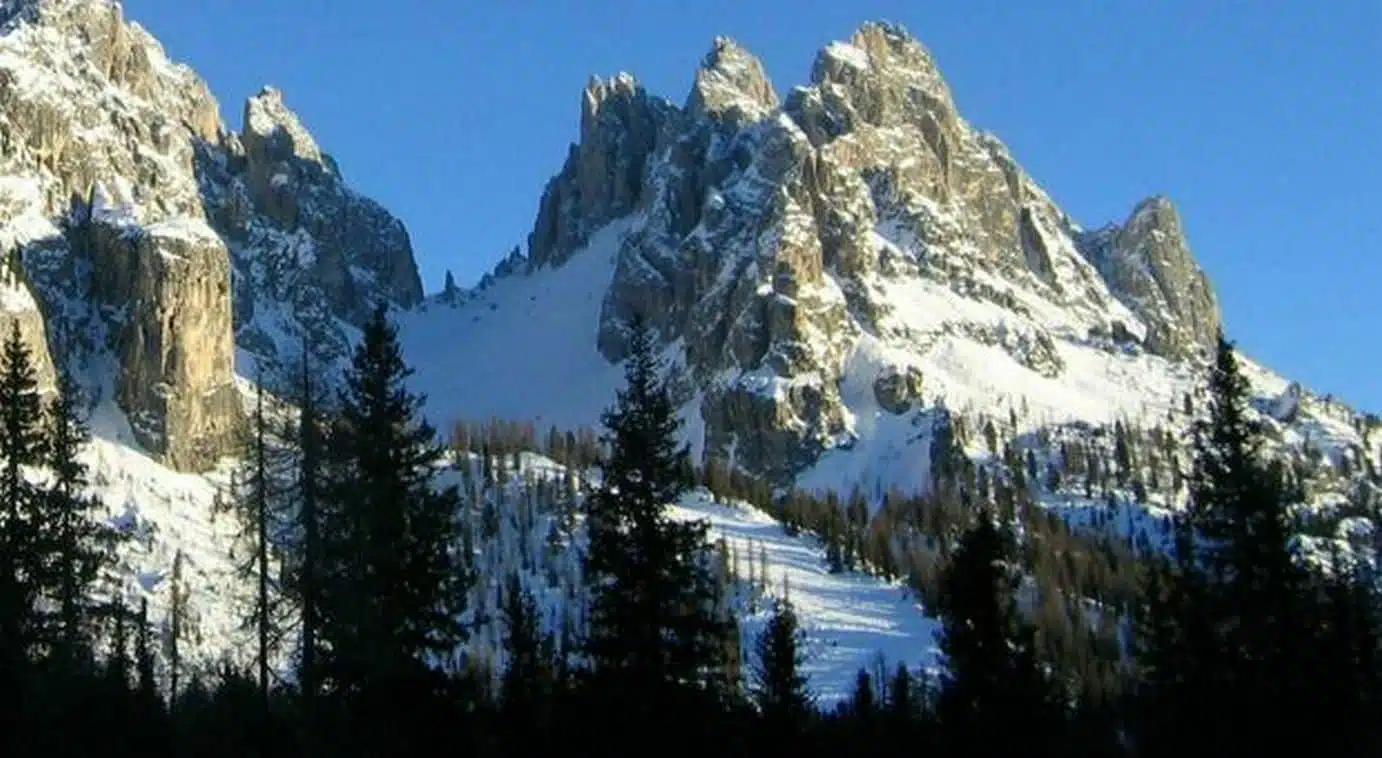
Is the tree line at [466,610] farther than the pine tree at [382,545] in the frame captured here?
Yes

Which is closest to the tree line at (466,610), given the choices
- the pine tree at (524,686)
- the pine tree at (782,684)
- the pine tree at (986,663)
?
the pine tree at (986,663)

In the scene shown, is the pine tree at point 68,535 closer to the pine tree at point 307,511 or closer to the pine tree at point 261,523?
the pine tree at point 261,523

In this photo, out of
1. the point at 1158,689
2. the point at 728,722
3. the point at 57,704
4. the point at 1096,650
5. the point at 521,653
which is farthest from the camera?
the point at 1096,650

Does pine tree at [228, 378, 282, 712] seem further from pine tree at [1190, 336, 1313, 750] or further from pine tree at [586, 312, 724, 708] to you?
pine tree at [1190, 336, 1313, 750]

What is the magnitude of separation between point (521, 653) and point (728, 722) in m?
14.1

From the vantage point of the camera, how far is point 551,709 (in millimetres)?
44906

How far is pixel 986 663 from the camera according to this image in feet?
131

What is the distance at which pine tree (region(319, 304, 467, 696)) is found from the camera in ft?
115

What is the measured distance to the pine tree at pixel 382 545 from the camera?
35.1 meters

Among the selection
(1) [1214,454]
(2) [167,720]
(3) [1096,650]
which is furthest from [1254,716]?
(3) [1096,650]

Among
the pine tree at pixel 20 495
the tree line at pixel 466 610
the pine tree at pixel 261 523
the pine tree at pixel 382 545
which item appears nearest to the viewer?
the pine tree at pixel 382 545

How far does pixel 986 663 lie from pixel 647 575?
334 inches

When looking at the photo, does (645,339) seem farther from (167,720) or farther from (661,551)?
(167,720)

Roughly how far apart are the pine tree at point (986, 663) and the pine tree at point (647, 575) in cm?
572
